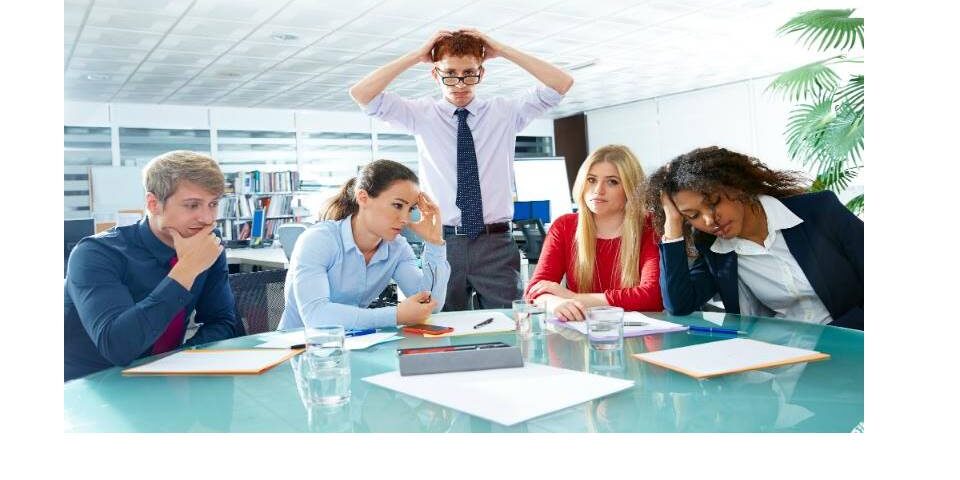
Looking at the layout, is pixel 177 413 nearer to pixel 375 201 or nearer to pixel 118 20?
pixel 375 201

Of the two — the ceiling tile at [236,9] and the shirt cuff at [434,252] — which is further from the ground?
the ceiling tile at [236,9]

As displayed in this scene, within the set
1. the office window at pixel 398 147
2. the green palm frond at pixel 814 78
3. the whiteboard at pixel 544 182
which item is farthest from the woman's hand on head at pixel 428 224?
the office window at pixel 398 147

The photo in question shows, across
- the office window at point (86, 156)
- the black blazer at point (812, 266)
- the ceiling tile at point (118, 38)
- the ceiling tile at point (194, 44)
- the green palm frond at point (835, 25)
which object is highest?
the ceiling tile at point (194, 44)

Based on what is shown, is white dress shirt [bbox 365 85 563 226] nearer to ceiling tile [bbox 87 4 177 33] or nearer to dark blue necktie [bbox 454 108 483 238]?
dark blue necktie [bbox 454 108 483 238]

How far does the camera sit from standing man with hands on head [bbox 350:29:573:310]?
2615mm

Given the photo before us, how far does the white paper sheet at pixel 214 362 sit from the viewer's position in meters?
1.29

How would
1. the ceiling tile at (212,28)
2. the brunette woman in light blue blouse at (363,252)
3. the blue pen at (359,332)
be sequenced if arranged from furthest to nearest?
the ceiling tile at (212,28), the brunette woman in light blue blouse at (363,252), the blue pen at (359,332)

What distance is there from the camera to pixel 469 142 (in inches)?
107

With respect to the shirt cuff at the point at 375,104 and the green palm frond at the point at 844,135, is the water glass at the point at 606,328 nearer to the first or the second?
the shirt cuff at the point at 375,104

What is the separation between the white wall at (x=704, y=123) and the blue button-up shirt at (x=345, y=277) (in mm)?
7303

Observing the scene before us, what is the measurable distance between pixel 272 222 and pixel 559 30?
507cm

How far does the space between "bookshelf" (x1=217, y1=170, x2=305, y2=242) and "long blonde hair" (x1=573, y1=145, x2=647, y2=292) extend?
7.37 m

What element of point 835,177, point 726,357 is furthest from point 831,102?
point 726,357
